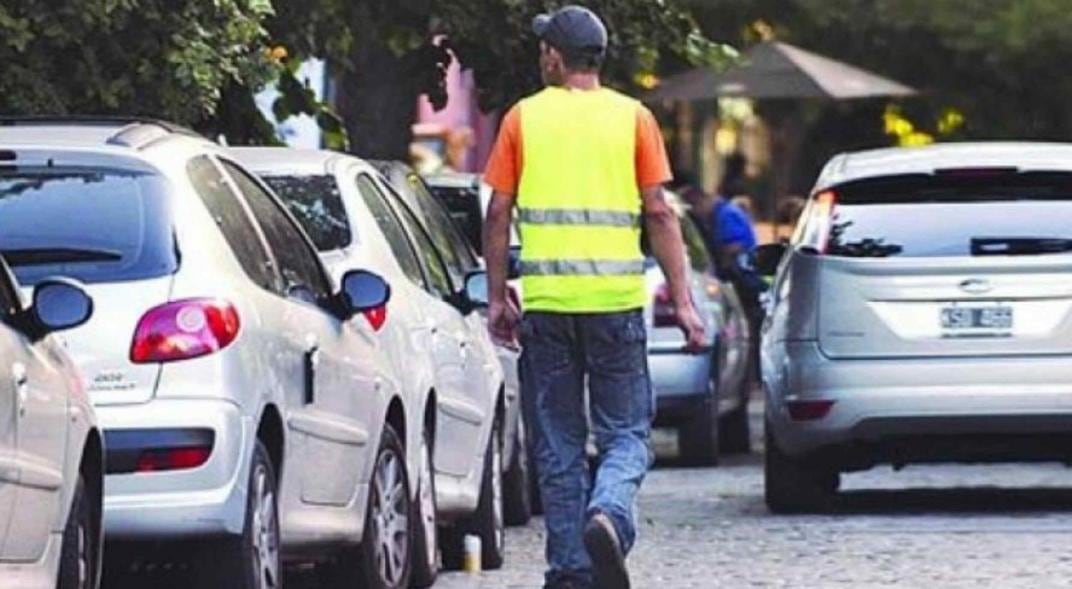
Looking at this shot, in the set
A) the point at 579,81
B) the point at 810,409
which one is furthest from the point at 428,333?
the point at 810,409

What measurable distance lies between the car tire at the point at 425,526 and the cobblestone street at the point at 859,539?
0.88 feet

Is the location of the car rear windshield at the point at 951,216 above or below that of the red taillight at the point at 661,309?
above

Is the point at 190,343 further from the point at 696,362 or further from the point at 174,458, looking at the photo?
the point at 696,362

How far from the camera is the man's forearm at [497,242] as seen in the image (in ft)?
37.6

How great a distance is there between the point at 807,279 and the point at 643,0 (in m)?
3.35

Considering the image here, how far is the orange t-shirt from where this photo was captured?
1144cm

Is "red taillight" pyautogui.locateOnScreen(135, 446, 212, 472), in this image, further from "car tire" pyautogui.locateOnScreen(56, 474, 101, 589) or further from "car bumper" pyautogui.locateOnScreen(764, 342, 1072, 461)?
"car bumper" pyautogui.locateOnScreen(764, 342, 1072, 461)

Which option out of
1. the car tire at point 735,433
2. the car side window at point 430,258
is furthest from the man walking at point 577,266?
the car tire at point 735,433

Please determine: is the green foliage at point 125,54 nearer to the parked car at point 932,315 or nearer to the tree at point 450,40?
the tree at point 450,40

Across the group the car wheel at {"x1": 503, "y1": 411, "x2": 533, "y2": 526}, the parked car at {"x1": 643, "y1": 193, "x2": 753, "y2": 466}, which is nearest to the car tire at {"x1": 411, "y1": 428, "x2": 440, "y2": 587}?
the car wheel at {"x1": 503, "y1": 411, "x2": 533, "y2": 526}

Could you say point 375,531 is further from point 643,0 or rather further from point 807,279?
point 643,0

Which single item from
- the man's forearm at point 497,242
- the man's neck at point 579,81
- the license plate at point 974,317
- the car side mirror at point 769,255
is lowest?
the license plate at point 974,317

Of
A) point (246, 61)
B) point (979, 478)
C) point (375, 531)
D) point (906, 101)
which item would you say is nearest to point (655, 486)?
point (979, 478)

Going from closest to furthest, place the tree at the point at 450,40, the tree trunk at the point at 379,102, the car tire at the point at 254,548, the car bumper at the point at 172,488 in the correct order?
the car bumper at the point at 172,488 → the car tire at the point at 254,548 → the tree at the point at 450,40 → the tree trunk at the point at 379,102
